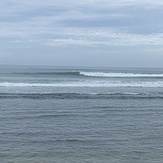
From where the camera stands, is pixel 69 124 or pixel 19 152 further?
pixel 69 124

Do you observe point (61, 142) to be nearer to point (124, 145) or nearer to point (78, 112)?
point (124, 145)

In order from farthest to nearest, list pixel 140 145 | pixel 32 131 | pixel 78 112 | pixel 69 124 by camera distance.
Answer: pixel 78 112, pixel 69 124, pixel 32 131, pixel 140 145

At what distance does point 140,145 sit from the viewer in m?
12.0

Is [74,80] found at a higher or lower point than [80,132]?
higher

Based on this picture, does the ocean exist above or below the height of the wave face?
below

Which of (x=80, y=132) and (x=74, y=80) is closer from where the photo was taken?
(x=80, y=132)

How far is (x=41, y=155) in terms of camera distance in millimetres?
10727

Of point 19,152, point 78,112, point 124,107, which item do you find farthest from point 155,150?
point 124,107

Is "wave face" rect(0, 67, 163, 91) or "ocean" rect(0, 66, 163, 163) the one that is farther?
"wave face" rect(0, 67, 163, 91)

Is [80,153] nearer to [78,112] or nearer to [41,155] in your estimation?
[41,155]

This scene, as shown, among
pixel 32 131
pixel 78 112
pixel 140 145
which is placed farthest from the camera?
pixel 78 112

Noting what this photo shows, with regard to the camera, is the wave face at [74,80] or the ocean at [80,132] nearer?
the ocean at [80,132]

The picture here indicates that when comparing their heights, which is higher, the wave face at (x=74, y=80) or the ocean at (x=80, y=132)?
the wave face at (x=74, y=80)

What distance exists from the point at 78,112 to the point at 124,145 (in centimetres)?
754
